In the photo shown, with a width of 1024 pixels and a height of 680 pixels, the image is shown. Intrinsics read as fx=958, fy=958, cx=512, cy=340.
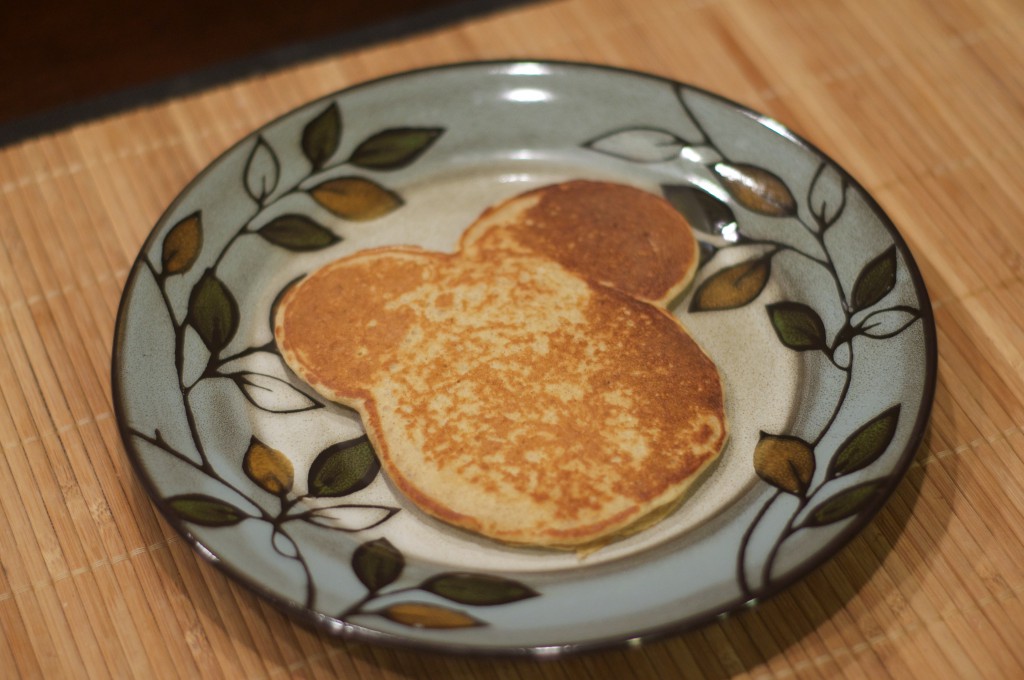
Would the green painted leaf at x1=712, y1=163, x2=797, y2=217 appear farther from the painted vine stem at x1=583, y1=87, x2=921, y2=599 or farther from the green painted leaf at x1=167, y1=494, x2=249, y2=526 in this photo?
the green painted leaf at x1=167, y1=494, x2=249, y2=526

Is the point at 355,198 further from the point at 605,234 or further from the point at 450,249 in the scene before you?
the point at 605,234

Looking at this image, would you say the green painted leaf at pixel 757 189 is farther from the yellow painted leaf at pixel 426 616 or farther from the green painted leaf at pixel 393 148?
the yellow painted leaf at pixel 426 616

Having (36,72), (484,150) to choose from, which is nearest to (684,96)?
(484,150)

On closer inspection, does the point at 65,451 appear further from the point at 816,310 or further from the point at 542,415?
the point at 816,310

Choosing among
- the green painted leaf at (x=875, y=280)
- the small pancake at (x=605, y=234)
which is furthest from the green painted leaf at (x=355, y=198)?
the green painted leaf at (x=875, y=280)

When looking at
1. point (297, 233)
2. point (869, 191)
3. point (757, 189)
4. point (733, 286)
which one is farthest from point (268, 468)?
point (869, 191)

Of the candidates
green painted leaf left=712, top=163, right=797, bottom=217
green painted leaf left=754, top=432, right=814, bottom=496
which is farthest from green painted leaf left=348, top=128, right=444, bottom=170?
green painted leaf left=754, top=432, right=814, bottom=496
